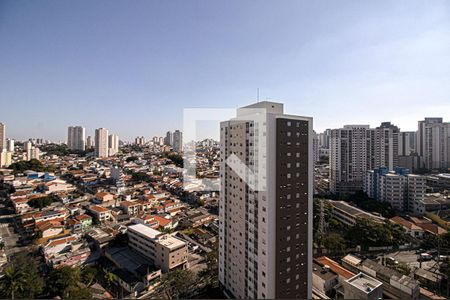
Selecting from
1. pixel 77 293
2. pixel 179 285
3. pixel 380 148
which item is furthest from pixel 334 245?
pixel 380 148

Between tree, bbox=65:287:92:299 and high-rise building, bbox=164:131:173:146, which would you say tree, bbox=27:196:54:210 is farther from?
high-rise building, bbox=164:131:173:146

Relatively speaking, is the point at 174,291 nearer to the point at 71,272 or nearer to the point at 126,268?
the point at 126,268

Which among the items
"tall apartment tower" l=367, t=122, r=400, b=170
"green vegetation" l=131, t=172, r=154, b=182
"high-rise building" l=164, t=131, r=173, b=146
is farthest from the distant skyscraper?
"tall apartment tower" l=367, t=122, r=400, b=170

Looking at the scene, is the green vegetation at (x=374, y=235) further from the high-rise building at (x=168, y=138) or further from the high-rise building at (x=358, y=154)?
the high-rise building at (x=168, y=138)

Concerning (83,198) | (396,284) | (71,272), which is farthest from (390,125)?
(83,198)

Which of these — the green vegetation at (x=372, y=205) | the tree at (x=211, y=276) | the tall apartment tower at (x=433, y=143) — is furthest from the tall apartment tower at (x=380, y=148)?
the tree at (x=211, y=276)
